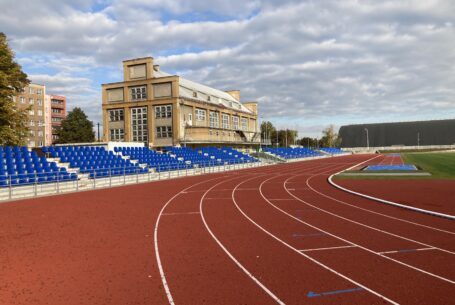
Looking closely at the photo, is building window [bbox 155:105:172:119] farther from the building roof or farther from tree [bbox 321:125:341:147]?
tree [bbox 321:125:341:147]

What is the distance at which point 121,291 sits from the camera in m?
5.75

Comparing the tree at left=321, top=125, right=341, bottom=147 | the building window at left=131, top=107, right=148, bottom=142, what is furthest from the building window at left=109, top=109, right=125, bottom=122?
the tree at left=321, top=125, right=341, bottom=147

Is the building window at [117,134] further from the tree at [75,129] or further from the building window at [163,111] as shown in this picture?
the tree at [75,129]

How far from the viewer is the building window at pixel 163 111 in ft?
171

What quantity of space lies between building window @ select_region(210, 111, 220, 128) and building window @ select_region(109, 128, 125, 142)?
14143 millimetres

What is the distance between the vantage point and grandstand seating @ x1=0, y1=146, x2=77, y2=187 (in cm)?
1873

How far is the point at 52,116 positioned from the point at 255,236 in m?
95.1

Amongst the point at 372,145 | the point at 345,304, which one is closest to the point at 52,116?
the point at 345,304

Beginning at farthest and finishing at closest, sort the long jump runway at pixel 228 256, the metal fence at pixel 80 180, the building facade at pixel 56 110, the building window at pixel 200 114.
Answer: the building facade at pixel 56 110 < the building window at pixel 200 114 < the metal fence at pixel 80 180 < the long jump runway at pixel 228 256

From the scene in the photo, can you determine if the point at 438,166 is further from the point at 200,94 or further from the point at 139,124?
the point at 139,124

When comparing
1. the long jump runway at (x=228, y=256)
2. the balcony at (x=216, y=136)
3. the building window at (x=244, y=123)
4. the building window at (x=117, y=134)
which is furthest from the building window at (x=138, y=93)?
the long jump runway at (x=228, y=256)

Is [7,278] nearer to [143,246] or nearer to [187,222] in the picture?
[143,246]

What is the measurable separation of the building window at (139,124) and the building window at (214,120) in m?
11.1

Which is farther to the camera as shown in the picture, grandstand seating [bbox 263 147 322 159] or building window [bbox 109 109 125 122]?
grandstand seating [bbox 263 147 322 159]
